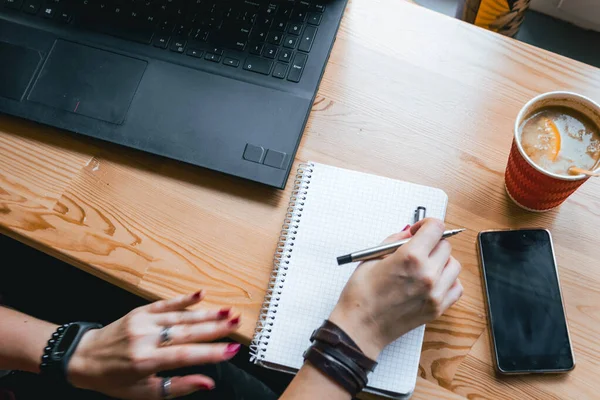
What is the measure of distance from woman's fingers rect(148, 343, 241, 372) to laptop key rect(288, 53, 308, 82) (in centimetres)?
34

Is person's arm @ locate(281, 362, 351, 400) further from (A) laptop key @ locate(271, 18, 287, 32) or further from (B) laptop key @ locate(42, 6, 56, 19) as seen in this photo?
(B) laptop key @ locate(42, 6, 56, 19)

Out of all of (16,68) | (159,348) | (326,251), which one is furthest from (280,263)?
(16,68)

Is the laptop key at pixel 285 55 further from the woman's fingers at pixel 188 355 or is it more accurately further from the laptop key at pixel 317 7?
the woman's fingers at pixel 188 355

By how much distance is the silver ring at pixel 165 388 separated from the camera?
1.80 ft

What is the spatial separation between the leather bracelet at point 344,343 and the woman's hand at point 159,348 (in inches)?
4.0

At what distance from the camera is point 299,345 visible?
0.55 m

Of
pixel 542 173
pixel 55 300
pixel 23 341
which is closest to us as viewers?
pixel 542 173

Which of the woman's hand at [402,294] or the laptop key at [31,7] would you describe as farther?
the laptop key at [31,7]

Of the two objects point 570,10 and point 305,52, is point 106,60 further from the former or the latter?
point 570,10

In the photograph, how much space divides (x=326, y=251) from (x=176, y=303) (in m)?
0.18

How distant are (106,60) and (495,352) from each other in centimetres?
62

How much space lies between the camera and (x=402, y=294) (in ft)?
1.69

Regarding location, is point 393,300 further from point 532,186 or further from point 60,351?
point 60,351

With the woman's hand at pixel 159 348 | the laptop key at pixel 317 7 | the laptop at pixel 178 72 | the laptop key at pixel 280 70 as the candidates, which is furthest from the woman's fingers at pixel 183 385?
the laptop key at pixel 317 7
